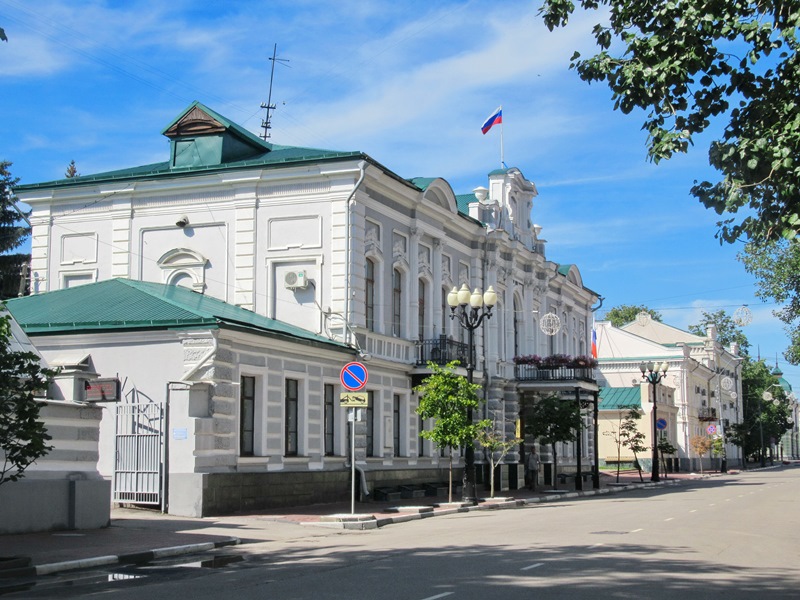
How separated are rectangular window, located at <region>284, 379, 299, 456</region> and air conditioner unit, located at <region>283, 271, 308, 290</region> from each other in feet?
13.5

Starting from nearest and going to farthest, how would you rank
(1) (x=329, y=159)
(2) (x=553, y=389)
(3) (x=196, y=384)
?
(3) (x=196, y=384)
(1) (x=329, y=159)
(2) (x=553, y=389)

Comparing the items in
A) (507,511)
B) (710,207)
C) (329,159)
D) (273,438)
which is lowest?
(507,511)

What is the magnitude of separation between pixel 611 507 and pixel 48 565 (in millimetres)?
19545

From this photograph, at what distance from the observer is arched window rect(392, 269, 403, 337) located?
34.4 m

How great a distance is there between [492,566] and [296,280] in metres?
18.5

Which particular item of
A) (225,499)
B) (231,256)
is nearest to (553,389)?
(231,256)

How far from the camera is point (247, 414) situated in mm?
25719

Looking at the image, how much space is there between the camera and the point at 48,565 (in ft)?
44.3

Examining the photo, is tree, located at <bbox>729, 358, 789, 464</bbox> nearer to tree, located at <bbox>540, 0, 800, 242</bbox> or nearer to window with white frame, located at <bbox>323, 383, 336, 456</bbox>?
window with white frame, located at <bbox>323, 383, 336, 456</bbox>

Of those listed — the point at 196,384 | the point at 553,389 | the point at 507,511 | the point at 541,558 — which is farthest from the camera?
the point at 553,389

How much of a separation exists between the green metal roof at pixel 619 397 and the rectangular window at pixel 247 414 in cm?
5058

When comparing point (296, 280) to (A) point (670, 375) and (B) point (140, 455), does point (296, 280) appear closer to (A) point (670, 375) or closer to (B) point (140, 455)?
(B) point (140, 455)

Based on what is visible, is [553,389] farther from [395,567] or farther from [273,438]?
[395,567]

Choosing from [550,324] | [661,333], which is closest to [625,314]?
[661,333]
